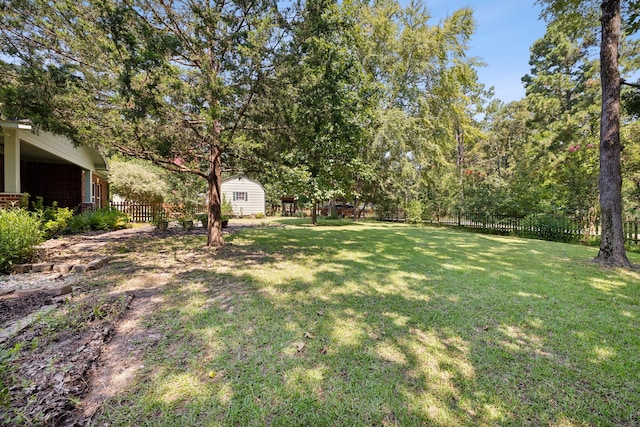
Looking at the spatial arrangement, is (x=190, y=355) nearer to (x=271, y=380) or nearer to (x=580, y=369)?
(x=271, y=380)

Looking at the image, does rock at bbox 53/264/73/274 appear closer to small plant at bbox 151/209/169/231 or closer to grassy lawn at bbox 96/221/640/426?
grassy lawn at bbox 96/221/640/426

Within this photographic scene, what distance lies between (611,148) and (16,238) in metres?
11.9

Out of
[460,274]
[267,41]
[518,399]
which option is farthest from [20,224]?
[460,274]

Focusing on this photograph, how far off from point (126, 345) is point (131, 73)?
407 cm

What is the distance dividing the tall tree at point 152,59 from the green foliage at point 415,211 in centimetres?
1656

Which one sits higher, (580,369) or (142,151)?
(142,151)

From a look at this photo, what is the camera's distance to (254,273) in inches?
203

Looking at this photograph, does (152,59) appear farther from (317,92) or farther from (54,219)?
(54,219)

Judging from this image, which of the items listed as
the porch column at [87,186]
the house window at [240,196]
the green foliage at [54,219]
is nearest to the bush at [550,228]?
the green foliage at [54,219]

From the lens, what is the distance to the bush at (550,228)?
11.0m

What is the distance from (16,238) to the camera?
16.3 ft

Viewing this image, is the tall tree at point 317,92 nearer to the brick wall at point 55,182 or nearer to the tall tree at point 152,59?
the tall tree at point 152,59

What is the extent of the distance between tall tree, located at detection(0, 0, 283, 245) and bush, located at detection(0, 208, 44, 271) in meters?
1.97

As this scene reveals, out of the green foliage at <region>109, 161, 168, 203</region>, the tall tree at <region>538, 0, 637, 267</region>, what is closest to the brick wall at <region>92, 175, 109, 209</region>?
the green foliage at <region>109, 161, 168, 203</region>
